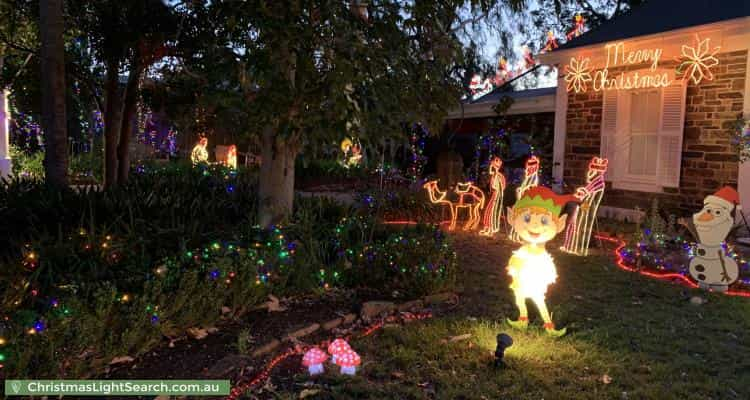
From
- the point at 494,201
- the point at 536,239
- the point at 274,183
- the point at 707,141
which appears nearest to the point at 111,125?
the point at 274,183

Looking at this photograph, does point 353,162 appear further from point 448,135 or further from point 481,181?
point 481,181

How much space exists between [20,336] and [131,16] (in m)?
5.37

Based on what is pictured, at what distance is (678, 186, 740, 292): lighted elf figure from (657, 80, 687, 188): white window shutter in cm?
389

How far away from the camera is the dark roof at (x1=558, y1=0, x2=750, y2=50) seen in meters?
8.81

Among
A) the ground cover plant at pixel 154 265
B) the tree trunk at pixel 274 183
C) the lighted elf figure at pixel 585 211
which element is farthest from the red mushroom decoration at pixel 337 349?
the lighted elf figure at pixel 585 211

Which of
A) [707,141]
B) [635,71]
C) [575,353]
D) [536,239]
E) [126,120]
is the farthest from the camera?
[635,71]

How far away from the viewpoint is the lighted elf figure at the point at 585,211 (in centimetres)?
739

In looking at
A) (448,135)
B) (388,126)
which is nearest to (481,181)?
(448,135)

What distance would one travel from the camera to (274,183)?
614 cm

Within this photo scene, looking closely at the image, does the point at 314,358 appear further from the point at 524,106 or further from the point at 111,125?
the point at 524,106

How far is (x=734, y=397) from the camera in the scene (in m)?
3.44

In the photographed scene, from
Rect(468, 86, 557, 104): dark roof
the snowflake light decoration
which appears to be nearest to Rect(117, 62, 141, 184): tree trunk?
the snowflake light decoration

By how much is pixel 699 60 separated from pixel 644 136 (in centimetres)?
165

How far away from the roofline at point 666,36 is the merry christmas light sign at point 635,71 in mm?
187
